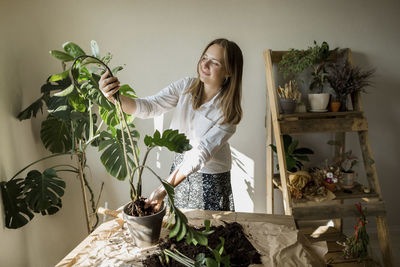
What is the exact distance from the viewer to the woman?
133 cm

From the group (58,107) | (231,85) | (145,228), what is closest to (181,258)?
(145,228)

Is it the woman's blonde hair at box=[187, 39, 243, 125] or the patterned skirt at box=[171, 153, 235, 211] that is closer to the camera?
the woman's blonde hair at box=[187, 39, 243, 125]

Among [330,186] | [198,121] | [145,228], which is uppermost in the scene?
[198,121]

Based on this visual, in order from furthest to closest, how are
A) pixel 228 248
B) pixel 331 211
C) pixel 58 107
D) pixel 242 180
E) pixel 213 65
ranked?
pixel 242 180
pixel 331 211
pixel 58 107
pixel 213 65
pixel 228 248

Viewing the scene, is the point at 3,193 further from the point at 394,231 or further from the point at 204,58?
the point at 394,231

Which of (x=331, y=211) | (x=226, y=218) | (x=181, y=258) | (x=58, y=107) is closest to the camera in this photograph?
(x=181, y=258)

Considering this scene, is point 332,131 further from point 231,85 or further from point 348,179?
point 231,85

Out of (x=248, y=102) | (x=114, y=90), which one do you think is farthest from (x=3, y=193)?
(x=248, y=102)

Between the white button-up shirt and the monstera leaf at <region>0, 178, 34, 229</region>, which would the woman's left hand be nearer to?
the white button-up shirt

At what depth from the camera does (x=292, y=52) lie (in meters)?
1.96

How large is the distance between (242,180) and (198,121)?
3.36ft

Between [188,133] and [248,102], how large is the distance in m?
0.87

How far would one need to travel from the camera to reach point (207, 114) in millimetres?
1464

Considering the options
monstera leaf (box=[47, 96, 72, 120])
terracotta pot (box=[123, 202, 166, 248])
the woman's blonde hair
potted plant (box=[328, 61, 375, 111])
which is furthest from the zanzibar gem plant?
monstera leaf (box=[47, 96, 72, 120])
